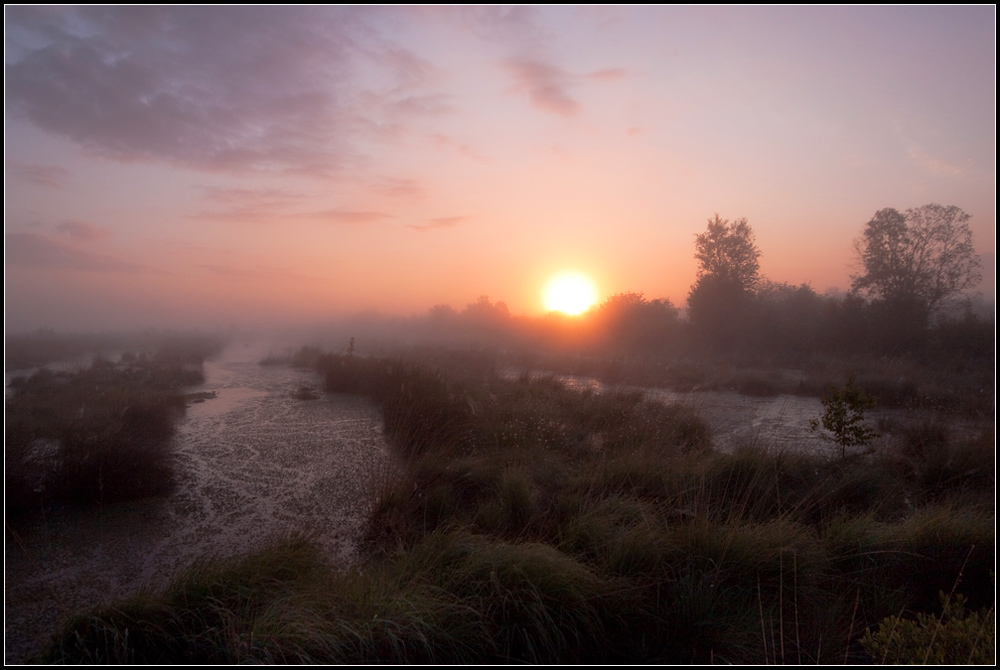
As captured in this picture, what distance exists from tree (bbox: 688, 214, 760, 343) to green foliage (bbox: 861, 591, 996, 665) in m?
19.7

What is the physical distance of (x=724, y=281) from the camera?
827 inches

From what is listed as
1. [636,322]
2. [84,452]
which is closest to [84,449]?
[84,452]

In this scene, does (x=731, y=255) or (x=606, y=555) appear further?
(x=731, y=255)

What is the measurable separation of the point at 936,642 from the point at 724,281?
21.0m

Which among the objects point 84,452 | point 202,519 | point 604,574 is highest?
point 84,452

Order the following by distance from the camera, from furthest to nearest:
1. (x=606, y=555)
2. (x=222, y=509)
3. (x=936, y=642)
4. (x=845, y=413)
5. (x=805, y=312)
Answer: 1. (x=805, y=312)
2. (x=845, y=413)
3. (x=222, y=509)
4. (x=606, y=555)
5. (x=936, y=642)

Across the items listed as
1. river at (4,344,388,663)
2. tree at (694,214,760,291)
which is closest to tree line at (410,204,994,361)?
tree at (694,214,760,291)

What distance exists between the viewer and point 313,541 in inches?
134

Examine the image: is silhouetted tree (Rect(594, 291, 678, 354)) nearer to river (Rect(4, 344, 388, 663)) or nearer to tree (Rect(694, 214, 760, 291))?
tree (Rect(694, 214, 760, 291))

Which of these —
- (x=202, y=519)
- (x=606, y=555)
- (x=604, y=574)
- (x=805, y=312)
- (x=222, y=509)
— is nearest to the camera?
(x=604, y=574)

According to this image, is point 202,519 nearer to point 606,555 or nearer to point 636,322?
point 606,555

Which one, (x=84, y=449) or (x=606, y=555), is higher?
(x=84, y=449)

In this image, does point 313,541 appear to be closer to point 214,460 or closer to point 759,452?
point 214,460

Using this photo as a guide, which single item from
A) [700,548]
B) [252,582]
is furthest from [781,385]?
[252,582]
